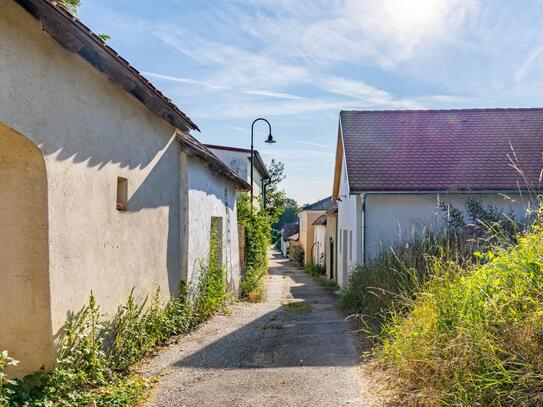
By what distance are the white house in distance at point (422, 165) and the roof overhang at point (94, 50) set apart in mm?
6581

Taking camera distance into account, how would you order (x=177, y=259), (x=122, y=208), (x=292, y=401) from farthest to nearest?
(x=177, y=259)
(x=122, y=208)
(x=292, y=401)

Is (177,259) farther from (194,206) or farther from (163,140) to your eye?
(163,140)

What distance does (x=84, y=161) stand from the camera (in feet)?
17.1

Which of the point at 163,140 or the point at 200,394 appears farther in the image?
the point at 163,140

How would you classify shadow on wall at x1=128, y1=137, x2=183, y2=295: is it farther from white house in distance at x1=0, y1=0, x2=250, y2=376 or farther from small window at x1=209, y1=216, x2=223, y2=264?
small window at x1=209, y1=216, x2=223, y2=264

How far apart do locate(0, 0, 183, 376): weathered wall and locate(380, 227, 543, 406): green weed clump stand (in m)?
3.62

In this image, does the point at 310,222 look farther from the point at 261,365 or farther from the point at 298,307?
the point at 261,365

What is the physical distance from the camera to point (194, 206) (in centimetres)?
933

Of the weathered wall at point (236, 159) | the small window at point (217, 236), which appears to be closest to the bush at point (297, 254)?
the weathered wall at point (236, 159)

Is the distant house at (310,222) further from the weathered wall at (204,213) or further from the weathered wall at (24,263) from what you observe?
the weathered wall at (24,263)

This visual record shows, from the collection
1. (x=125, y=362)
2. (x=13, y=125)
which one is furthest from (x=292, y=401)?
(x=13, y=125)

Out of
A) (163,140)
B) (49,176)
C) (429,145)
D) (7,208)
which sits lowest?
(7,208)

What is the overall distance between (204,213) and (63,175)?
214 inches

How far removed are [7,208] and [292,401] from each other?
351cm
